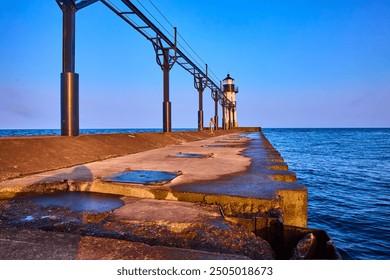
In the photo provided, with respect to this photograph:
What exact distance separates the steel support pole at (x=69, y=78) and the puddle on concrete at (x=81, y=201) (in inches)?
145

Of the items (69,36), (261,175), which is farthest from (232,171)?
(69,36)

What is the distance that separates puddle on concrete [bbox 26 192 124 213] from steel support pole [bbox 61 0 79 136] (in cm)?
367

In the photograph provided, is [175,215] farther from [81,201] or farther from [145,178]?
[145,178]

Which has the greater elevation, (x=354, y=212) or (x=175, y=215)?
(x=175, y=215)

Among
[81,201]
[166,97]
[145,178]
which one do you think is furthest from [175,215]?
[166,97]

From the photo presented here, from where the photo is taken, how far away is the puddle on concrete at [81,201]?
2479 millimetres

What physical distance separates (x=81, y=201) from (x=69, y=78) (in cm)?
446

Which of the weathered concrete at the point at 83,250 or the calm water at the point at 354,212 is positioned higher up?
the weathered concrete at the point at 83,250

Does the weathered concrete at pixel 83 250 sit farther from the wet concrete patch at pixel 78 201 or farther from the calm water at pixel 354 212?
the calm water at pixel 354 212

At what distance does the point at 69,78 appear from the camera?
6.11 metres

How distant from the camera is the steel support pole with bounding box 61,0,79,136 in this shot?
6082 mm

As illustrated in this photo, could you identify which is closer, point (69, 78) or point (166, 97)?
point (69, 78)

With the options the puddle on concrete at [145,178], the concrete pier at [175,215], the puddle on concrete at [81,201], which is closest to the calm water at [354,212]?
the concrete pier at [175,215]

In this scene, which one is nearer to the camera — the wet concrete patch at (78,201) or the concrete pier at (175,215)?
the concrete pier at (175,215)
